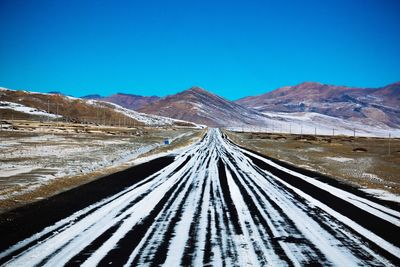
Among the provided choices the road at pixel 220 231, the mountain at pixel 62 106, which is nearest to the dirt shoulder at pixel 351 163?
the road at pixel 220 231

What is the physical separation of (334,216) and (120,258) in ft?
20.7

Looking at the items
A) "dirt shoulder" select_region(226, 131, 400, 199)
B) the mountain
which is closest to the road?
"dirt shoulder" select_region(226, 131, 400, 199)

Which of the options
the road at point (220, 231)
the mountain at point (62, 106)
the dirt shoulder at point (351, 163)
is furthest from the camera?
the mountain at point (62, 106)

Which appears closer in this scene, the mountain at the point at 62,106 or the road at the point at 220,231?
the road at the point at 220,231

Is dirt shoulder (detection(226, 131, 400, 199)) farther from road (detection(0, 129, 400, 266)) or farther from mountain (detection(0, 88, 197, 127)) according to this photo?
mountain (detection(0, 88, 197, 127))

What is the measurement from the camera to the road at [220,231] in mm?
6941

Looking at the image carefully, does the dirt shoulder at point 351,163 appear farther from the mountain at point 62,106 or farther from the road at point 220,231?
the mountain at point 62,106

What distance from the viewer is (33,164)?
78.2 feet

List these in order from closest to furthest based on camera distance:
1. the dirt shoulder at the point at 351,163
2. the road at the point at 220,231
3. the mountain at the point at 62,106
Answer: the road at the point at 220,231 → the dirt shoulder at the point at 351,163 → the mountain at the point at 62,106

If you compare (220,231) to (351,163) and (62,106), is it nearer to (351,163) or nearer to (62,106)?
(351,163)

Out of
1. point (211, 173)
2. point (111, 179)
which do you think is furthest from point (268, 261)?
point (211, 173)

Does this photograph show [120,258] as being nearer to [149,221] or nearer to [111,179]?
[149,221]

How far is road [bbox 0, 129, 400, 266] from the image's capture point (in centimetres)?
694

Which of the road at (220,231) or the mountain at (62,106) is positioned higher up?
the mountain at (62,106)
